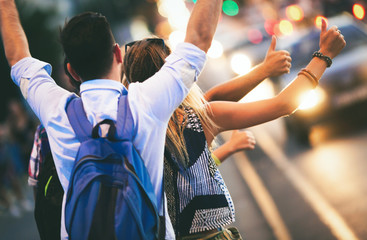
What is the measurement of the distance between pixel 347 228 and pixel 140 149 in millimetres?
3558

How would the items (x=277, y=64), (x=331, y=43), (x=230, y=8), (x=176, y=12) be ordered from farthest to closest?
(x=176, y=12) → (x=230, y=8) → (x=277, y=64) → (x=331, y=43)

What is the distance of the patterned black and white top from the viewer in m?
2.02

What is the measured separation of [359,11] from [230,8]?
49245mm

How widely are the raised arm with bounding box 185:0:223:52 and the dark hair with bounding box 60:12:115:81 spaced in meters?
Result: 0.34

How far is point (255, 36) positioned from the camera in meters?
19.3

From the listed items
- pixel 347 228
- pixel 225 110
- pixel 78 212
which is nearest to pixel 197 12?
pixel 225 110

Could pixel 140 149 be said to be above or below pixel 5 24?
below

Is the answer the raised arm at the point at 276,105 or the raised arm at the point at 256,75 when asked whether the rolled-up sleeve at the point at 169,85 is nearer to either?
the raised arm at the point at 276,105

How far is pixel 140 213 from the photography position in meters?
1.57

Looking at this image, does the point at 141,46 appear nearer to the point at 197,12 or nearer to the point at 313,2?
the point at 197,12

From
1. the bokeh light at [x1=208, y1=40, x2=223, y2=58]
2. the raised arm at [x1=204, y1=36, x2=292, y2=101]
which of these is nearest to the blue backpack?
the raised arm at [x1=204, y1=36, x2=292, y2=101]

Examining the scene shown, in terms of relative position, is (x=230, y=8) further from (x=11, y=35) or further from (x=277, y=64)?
(x=11, y=35)

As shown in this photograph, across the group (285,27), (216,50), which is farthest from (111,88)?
(216,50)

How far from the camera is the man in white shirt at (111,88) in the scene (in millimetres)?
1677
